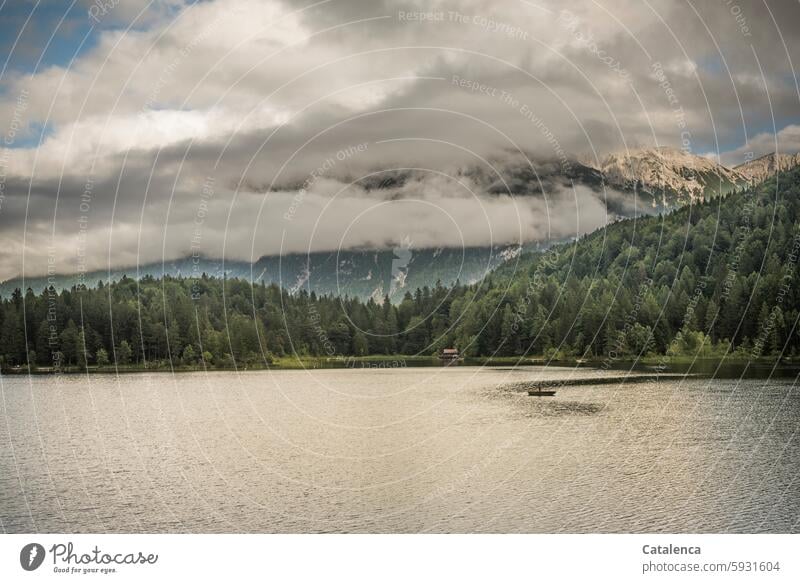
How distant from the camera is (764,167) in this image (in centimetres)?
17762

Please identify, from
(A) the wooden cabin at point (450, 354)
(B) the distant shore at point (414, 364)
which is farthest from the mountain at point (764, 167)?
(A) the wooden cabin at point (450, 354)

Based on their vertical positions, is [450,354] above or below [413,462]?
above

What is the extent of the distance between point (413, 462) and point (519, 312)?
319ft

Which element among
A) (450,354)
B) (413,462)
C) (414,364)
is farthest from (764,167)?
(413,462)

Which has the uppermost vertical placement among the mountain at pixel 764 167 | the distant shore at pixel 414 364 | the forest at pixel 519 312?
the mountain at pixel 764 167

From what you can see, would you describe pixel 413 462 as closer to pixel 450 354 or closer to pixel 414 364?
pixel 450 354

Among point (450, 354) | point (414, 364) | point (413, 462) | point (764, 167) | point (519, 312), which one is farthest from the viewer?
point (764, 167)

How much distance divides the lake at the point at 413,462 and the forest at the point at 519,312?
3710 cm

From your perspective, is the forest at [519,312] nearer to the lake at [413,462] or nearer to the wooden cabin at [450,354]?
→ the wooden cabin at [450,354]

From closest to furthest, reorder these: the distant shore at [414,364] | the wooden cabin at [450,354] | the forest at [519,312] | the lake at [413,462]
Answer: the lake at [413,462] → the distant shore at [414,364] → the forest at [519,312] → the wooden cabin at [450,354]

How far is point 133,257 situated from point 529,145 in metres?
92.8

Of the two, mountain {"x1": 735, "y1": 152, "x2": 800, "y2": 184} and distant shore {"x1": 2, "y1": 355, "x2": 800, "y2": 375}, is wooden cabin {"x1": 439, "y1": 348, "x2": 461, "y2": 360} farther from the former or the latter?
mountain {"x1": 735, "y1": 152, "x2": 800, "y2": 184}

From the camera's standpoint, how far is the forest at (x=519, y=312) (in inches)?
4574

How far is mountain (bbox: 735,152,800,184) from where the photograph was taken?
157 meters
